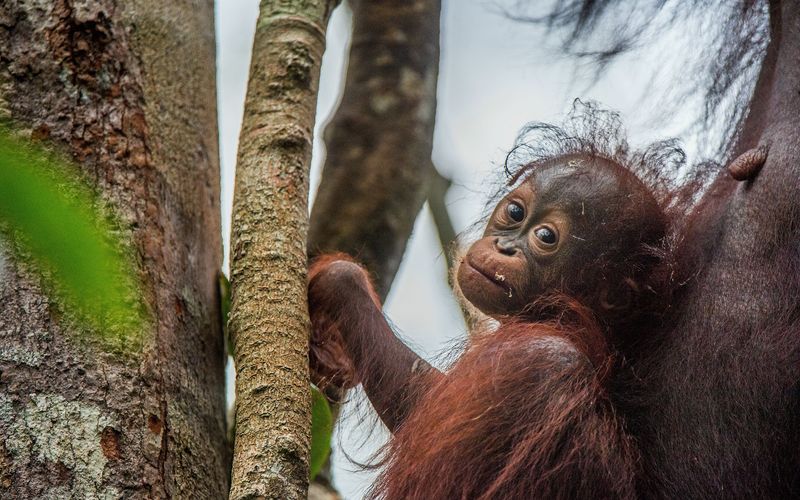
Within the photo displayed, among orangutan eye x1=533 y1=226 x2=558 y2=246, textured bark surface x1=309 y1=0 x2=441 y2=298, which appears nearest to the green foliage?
orangutan eye x1=533 y1=226 x2=558 y2=246

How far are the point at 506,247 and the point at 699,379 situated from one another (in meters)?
0.95

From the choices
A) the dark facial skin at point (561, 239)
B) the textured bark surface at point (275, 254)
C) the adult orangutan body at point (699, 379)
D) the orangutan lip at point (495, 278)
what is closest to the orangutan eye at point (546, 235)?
the dark facial skin at point (561, 239)

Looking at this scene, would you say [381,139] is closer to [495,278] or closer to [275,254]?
[495,278]

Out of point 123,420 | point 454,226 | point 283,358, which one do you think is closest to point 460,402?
point 283,358

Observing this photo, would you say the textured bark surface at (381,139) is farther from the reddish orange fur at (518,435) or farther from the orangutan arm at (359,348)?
the reddish orange fur at (518,435)

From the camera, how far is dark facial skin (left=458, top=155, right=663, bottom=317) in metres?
3.32

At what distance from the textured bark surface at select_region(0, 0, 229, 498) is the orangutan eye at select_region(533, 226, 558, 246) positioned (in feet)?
4.03

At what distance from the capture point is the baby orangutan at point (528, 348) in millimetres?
2516

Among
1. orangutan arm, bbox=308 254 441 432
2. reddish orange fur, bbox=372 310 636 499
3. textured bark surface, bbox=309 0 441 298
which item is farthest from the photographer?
textured bark surface, bbox=309 0 441 298

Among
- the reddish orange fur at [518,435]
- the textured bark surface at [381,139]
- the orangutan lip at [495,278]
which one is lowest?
the reddish orange fur at [518,435]

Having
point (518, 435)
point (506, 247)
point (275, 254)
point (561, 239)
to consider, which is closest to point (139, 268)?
point (275, 254)

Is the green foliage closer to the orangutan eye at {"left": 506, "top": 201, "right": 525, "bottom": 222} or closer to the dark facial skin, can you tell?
the dark facial skin

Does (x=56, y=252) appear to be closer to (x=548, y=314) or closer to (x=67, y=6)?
(x=67, y=6)

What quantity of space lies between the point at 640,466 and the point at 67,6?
6.34 feet
